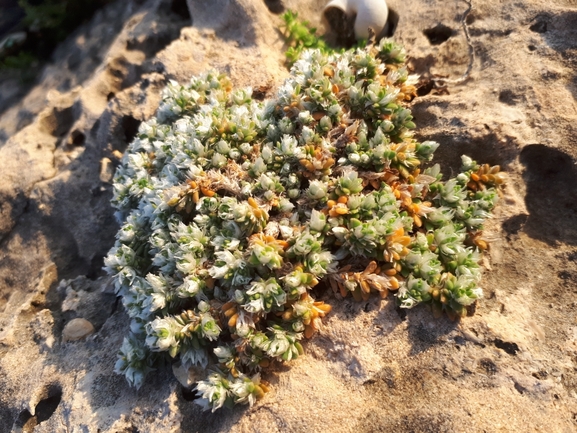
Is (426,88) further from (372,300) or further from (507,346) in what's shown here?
(507,346)

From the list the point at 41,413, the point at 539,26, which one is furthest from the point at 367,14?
the point at 41,413

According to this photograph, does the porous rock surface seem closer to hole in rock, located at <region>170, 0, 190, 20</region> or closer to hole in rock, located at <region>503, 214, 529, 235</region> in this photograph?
hole in rock, located at <region>503, 214, 529, 235</region>

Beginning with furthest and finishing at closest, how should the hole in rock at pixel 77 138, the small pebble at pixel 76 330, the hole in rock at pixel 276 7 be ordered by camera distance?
1. the hole in rock at pixel 77 138
2. the hole in rock at pixel 276 7
3. the small pebble at pixel 76 330

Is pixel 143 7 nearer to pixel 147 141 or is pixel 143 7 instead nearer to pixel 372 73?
pixel 147 141

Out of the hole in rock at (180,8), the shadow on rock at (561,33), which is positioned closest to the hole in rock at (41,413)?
the hole in rock at (180,8)

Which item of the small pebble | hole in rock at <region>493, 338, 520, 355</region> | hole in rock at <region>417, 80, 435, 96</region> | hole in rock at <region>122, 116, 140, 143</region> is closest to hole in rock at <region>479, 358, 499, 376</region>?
hole in rock at <region>493, 338, 520, 355</region>

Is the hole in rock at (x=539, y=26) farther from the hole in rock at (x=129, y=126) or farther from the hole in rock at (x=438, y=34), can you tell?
the hole in rock at (x=129, y=126)
